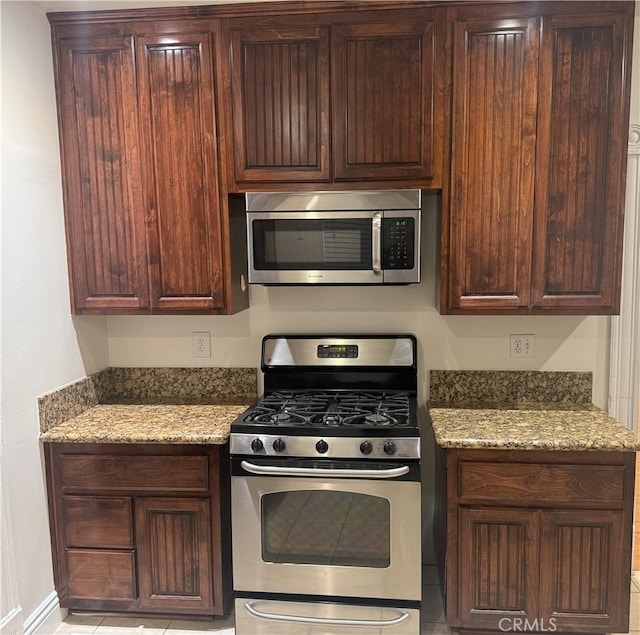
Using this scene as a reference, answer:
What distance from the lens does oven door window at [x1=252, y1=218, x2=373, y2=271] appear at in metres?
2.32

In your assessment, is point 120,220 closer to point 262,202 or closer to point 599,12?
point 262,202

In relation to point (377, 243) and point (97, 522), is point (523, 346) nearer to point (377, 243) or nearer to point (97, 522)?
point (377, 243)

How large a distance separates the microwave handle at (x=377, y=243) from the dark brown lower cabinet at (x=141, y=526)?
3.21ft

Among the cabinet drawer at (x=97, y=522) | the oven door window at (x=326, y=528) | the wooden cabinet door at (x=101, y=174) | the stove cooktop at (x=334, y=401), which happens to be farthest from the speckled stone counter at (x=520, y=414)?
the wooden cabinet door at (x=101, y=174)

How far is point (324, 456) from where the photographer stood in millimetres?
2141

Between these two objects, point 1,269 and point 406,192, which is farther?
point 406,192

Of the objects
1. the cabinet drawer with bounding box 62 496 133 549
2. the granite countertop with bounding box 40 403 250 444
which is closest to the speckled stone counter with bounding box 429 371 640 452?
the granite countertop with bounding box 40 403 250 444

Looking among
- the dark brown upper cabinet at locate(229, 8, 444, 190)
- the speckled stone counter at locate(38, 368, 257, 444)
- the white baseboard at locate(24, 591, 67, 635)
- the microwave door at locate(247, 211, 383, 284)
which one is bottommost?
the white baseboard at locate(24, 591, 67, 635)

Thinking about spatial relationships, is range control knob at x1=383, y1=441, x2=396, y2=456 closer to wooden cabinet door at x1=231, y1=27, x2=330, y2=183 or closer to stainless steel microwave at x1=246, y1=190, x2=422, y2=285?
stainless steel microwave at x1=246, y1=190, x2=422, y2=285

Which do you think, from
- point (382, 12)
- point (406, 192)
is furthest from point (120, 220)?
point (382, 12)

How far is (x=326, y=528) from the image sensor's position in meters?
2.18

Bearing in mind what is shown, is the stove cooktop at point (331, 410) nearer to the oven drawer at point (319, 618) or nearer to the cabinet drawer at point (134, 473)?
the cabinet drawer at point (134, 473)

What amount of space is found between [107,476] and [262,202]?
4.26 ft

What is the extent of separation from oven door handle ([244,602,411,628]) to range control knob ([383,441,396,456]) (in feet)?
2.10
